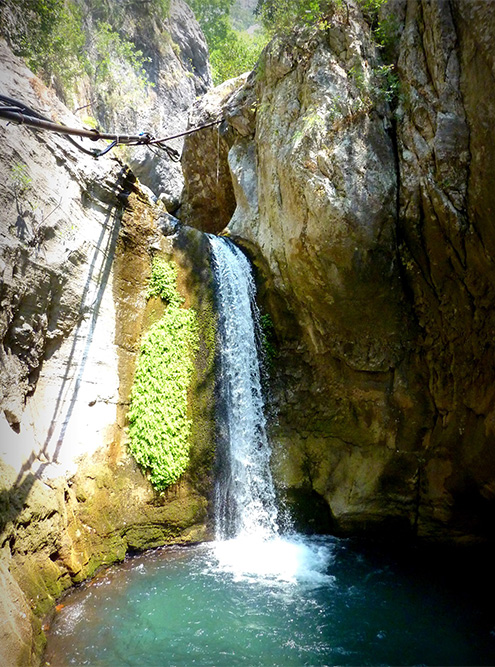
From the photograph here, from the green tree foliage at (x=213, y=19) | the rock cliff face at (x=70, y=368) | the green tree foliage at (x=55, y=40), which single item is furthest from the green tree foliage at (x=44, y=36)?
the green tree foliage at (x=213, y=19)

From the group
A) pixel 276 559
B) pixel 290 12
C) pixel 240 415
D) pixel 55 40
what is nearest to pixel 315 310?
pixel 240 415

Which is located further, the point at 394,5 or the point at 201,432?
the point at 201,432

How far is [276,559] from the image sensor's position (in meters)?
6.24

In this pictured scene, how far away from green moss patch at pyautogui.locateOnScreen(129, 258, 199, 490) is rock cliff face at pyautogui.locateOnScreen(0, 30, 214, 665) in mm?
172

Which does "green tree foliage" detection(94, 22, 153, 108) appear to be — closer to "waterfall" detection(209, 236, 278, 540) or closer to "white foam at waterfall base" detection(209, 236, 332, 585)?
"waterfall" detection(209, 236, 278, 540)

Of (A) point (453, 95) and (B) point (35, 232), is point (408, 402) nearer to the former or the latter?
(A) point (453, 95)

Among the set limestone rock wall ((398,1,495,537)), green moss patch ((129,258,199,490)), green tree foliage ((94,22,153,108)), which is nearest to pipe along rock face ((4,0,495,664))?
limestone rock wall ((398,1,495,537))

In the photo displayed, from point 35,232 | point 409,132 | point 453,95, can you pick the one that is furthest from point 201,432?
point 453,95

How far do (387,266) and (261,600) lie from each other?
516cm

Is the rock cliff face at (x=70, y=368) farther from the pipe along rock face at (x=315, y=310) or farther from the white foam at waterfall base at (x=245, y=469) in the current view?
the white foam at waterfall base at (x=245, y=469)

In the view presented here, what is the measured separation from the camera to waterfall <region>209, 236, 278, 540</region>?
6.98 meters

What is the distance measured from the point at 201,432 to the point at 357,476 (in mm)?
2885

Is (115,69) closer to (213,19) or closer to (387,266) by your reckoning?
(387,266)

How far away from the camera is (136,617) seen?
501cm
